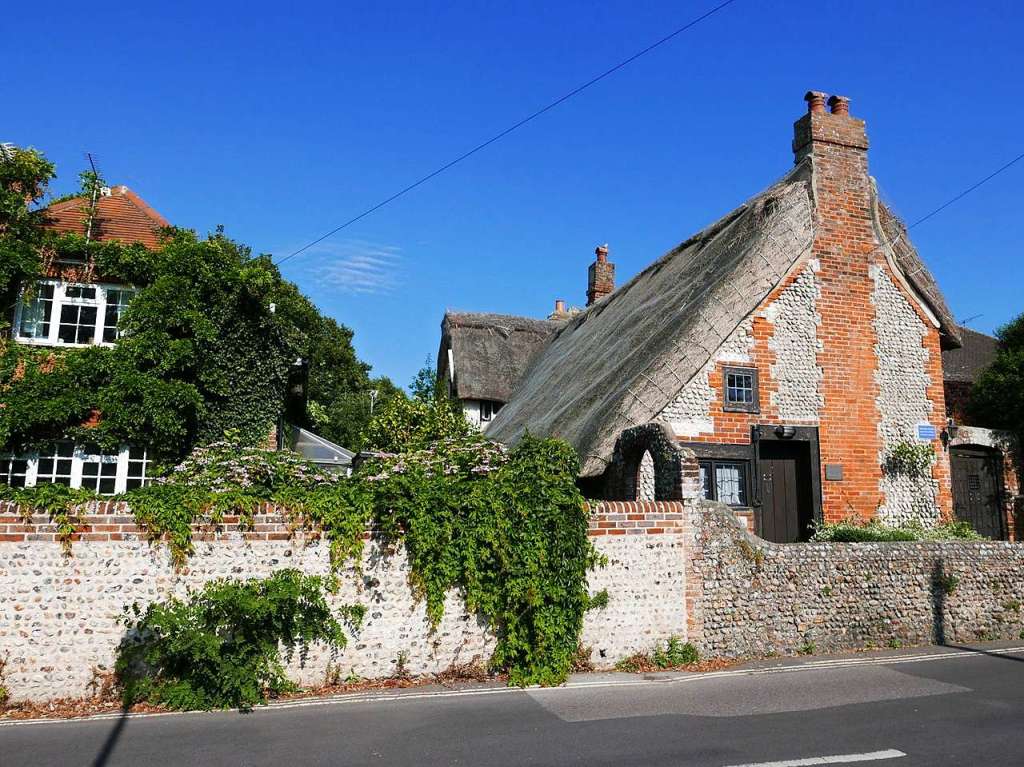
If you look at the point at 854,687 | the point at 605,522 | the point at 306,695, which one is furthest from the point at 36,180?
the point at 854,687

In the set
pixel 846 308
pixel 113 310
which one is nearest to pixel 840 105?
pixel 846 308

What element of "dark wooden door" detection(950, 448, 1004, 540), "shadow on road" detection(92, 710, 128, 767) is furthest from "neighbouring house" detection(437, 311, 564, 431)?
"shadow on road" detection(92, 710, 128, 767)

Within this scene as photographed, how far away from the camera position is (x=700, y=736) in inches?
267

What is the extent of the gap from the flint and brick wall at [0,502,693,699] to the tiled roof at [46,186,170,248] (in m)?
8.13

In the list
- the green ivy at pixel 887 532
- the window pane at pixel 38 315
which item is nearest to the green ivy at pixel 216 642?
the window pane at pixel 38 315

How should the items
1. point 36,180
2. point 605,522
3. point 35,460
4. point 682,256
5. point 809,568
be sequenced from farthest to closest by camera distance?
point 682,256 → point 36,180 → point 35,460 → point 809,568 → point 605,522

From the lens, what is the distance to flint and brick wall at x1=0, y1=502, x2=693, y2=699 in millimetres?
7742

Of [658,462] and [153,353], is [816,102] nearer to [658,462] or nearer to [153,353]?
[658,462]

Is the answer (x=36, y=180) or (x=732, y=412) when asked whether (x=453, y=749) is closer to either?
(x=732, y=412)

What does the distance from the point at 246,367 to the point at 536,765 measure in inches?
415

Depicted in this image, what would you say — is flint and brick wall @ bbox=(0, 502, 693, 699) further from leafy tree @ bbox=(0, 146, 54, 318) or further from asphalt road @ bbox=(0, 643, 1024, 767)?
leafy tree @ bbox=(0, 146, 54, 318)

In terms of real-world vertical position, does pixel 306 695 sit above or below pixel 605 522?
below

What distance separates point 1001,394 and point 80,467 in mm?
19824

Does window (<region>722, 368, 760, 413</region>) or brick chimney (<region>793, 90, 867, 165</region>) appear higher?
brick chimney (<region>793, 90, 867, 165</region>)
